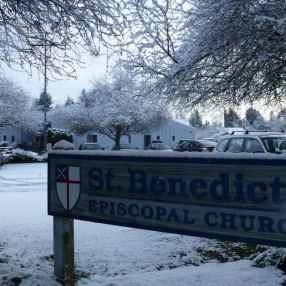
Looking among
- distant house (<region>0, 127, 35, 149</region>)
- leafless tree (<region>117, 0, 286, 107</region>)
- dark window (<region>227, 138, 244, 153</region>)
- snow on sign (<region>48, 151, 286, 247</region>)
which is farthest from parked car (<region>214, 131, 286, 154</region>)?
distant house (<region>0, 127, 35, 149</region>)

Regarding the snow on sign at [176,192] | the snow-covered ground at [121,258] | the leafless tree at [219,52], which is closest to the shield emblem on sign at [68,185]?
the snow on sign at [176,192]

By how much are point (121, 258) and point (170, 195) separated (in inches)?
115

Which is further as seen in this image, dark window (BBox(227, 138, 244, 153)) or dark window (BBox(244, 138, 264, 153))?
dark window (BBox(227, 138, 244, 153))

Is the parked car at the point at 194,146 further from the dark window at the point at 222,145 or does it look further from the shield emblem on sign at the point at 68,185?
the shield emblem on sign at the point at 68,185

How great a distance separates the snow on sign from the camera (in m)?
3.42

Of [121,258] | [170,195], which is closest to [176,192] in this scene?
[170,195]

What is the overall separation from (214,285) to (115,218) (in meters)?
1.42

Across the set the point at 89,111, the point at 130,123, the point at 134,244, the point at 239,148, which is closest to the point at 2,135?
the point at 89,111

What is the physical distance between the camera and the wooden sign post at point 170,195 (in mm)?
3428

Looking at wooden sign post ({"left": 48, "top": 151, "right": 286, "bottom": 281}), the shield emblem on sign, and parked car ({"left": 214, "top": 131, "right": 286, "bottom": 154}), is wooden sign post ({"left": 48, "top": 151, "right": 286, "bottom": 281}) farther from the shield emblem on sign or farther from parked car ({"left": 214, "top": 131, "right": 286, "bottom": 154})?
parked car ({"left": 214, "top": 131, "right": 286, "bottom": 154})

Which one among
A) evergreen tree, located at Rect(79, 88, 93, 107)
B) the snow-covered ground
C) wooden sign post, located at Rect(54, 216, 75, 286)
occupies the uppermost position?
evergreen tree, located at Rect(79, 88, 93, 107)

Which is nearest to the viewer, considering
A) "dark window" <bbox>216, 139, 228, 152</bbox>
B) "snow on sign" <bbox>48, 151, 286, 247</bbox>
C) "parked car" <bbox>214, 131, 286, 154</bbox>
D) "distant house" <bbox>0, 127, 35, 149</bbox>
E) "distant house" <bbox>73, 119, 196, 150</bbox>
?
"snow on sign" <bbox>48, 151, 286, 247</bbox>

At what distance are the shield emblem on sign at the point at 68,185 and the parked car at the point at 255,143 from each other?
9079 millimetres

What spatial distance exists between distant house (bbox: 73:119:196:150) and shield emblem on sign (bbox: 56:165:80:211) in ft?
175
